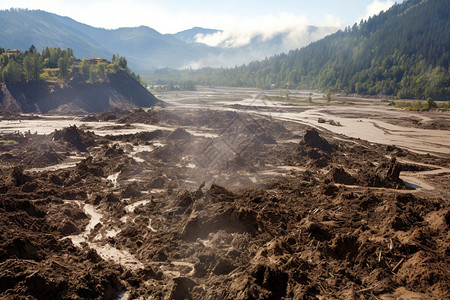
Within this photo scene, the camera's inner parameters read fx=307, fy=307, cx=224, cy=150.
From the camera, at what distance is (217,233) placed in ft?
49.8

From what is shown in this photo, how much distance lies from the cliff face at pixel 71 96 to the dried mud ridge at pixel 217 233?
161ft

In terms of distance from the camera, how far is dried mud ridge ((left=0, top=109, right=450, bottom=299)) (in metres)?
10.7

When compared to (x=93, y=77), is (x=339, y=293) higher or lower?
lower

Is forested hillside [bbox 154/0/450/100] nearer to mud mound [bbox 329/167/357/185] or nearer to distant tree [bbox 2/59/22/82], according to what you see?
mud mound [bbox 329/167/357/185]

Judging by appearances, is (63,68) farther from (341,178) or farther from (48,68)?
(341,178)

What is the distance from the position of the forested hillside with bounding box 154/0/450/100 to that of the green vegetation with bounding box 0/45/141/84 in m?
105

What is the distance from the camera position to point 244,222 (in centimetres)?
1562

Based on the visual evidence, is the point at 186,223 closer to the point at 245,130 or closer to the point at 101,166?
the point at 101,166


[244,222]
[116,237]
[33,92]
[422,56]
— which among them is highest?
[422,56]

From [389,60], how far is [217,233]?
156 m

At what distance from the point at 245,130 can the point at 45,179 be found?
2933cm

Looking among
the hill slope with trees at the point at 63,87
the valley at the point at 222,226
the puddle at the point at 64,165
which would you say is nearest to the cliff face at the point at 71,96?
the hill slope with trees at the point at 63,87

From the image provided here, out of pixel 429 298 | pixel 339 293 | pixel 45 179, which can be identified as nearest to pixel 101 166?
pixel 45 179

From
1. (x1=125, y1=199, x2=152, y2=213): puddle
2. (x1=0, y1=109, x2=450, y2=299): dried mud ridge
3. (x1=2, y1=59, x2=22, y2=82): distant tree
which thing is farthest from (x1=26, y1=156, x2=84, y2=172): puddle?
(x1=2, y1=59, x2=22, y2=82): distant tree
